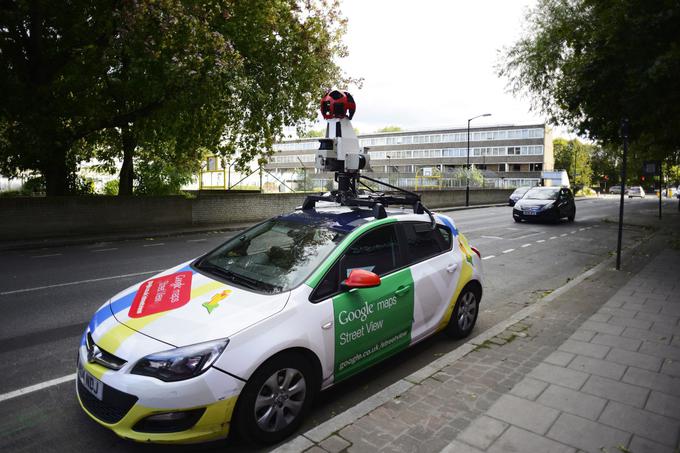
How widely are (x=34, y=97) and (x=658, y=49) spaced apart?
1595 centimetres

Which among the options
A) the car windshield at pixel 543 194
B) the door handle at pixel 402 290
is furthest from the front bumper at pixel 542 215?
the door handle at pixel 402 290

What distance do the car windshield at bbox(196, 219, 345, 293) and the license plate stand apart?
1168 millimetres

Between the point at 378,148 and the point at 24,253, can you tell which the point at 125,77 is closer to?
the point at 24,253

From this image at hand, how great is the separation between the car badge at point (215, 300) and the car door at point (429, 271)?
70.4 inches

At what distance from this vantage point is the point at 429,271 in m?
4.54

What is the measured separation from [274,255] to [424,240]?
1.63 metres

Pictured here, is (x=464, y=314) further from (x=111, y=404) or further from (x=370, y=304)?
(x=111, y=404)

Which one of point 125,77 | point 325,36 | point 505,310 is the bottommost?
point 505,310

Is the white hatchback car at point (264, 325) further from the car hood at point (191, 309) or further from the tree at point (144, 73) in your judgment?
the tree at point (144, 73)

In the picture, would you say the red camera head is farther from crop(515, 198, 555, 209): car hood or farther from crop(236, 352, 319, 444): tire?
crop(515, 198, 555, 209): car hood

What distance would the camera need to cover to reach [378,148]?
314 ft

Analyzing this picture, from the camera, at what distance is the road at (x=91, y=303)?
3.31 metres

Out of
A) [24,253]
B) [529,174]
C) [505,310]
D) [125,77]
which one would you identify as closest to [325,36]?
[125,77]

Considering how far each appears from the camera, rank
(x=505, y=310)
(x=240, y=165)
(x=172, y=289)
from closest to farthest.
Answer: (x=172, y=289), (x=505, y=310), (x=240, y=165)
